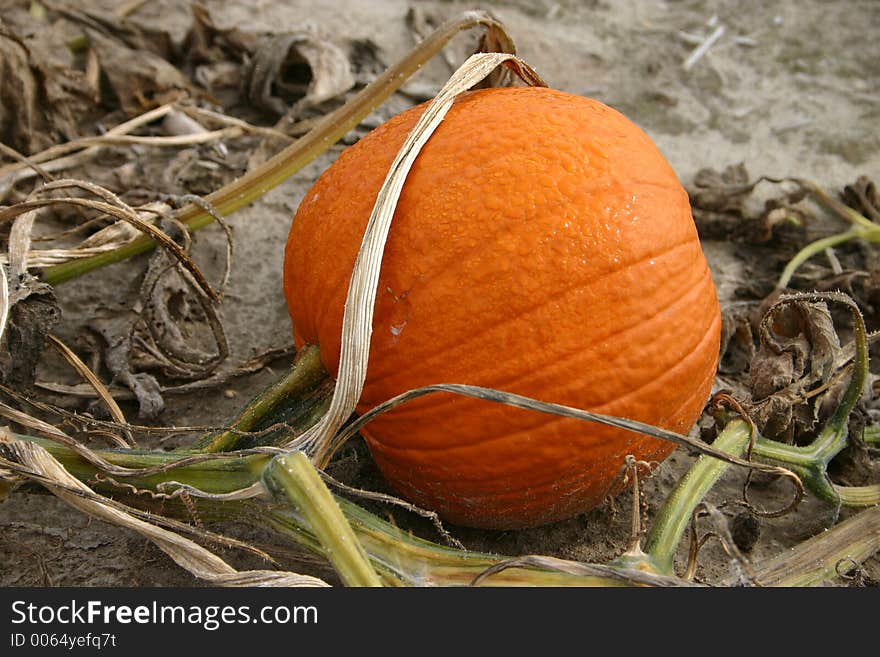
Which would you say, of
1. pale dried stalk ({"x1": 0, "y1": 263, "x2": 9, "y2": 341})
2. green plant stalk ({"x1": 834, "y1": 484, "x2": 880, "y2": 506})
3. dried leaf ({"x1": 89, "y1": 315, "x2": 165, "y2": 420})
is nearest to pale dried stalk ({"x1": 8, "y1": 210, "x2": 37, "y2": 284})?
pale dried stalk ({"x1": 0, "y1": 263, "x2": 9, "y2": 341})

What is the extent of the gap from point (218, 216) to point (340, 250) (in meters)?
0.66

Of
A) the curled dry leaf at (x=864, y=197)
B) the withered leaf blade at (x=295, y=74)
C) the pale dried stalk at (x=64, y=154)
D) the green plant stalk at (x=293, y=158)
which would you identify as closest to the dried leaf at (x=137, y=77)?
the pale dried stalk at (x=64, y=154)

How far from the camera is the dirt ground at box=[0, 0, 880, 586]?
2014 mm

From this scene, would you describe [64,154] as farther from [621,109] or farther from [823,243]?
[823,243]

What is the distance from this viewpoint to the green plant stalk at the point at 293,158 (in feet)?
7.79

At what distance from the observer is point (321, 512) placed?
1478 millimetres

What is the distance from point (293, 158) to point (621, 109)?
185 centimetres

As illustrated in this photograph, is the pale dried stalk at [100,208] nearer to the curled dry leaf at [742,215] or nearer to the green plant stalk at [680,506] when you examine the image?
the green plant stalk at [680,506]

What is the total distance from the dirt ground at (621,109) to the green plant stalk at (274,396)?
271 millimetres

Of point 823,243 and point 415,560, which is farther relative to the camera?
point 823,243

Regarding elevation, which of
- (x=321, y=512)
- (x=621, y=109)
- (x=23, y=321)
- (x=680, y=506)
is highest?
(x=23, y=321)

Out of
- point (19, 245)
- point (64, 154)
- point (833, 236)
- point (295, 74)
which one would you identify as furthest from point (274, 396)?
point (295, 74)

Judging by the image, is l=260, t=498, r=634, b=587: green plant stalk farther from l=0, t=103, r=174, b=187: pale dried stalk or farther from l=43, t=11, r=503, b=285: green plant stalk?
l=0, t=103, r=174, b=187: pale dried stalk

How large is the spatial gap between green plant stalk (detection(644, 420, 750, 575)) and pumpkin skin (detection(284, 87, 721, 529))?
0.32 ft
